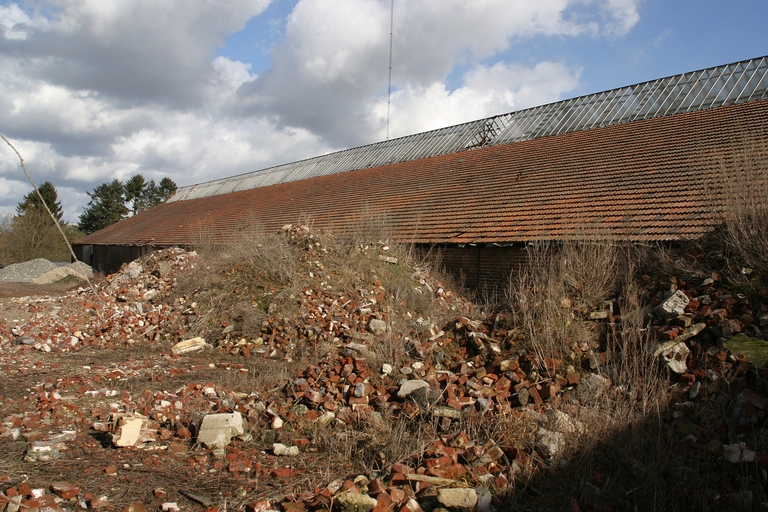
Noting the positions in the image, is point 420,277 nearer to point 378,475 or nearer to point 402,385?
point 402,385

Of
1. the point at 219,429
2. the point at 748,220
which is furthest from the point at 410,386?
the point at 748,220

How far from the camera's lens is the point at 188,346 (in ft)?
30.0

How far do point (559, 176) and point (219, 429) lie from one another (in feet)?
33.2

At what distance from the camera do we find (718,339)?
5.43m

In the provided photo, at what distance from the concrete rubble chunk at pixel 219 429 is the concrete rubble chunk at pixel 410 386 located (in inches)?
65.9

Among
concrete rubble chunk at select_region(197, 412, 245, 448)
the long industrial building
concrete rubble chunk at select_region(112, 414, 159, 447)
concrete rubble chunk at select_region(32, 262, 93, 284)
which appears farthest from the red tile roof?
concrete rubble chunk at select_region(32, 262, 93, 284)

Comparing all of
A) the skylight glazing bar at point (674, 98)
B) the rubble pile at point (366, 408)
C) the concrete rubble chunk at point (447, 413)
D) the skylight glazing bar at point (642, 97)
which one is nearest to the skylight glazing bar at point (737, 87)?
the skylight glazing bar at point (674, 98)

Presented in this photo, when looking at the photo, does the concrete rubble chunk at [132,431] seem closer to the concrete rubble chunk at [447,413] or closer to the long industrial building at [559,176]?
the concrete rubble chunk at [447,413]

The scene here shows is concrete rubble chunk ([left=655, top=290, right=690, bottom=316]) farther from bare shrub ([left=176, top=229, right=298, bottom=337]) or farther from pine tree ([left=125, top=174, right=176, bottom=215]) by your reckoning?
pine tree ([left=125, top=174, right=176, bottom=215])

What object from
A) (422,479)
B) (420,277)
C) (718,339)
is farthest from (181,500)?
(420,277)

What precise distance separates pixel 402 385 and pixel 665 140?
996cm

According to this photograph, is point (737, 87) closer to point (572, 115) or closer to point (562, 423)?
point (572, 115)

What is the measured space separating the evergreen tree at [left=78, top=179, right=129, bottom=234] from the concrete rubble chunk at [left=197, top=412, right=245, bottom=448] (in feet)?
195

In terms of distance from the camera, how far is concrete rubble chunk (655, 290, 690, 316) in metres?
5.99
